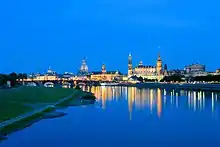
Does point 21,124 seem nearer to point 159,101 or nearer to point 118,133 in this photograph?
point 118,133

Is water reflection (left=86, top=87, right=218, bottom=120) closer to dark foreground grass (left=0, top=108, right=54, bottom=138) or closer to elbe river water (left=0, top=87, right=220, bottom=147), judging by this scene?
elbe river water (left=0, top=87, right=220, bottom=147)

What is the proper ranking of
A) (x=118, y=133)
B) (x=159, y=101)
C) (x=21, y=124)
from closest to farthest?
1. (x=118, y=133)
2. (x=21, y=124)
3. (x=159, y=101)

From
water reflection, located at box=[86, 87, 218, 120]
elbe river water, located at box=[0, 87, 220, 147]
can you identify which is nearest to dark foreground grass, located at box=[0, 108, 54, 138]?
elbe river water, located at box=[0, 87, 220, 147]

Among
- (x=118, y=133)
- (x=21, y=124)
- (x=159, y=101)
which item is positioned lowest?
(x=118, y=133)

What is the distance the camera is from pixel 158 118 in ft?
118

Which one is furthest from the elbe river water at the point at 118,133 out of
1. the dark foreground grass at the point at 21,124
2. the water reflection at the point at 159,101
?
the water reflection at the point at 159,101

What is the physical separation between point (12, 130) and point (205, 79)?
154881mm

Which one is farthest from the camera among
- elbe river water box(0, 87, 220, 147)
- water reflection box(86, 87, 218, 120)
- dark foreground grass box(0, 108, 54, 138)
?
water reflection box(86, 87, 218, 120)

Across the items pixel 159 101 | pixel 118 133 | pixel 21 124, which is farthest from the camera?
pixel 159 101

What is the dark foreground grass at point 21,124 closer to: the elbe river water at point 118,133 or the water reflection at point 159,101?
the elbe river water at point 118,133

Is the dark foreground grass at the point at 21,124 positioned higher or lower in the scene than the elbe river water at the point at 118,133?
higher

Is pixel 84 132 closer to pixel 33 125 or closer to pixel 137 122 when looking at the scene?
pixel 33 125

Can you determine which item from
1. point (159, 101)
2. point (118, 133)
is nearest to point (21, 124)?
point (118, 133)

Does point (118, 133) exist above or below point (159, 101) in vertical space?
below
